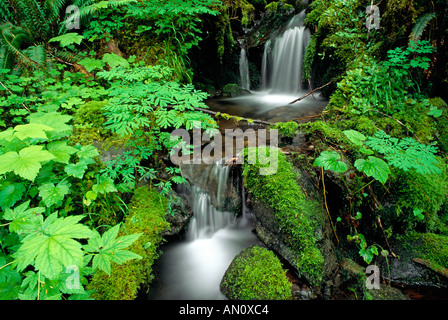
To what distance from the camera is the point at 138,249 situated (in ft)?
7.24

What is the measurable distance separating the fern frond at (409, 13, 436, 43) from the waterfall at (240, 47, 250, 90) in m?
5.03

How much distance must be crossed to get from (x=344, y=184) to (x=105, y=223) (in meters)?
2.73

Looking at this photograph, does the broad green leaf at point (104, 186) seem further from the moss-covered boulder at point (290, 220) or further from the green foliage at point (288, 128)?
the green foliage at point (288, 128)

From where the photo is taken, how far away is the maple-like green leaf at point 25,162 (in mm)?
1580

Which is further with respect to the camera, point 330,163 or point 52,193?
point 330,163

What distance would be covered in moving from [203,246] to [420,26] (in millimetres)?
4648

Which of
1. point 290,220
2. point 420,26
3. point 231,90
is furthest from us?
point 231,90

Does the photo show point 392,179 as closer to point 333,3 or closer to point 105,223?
point 105,223

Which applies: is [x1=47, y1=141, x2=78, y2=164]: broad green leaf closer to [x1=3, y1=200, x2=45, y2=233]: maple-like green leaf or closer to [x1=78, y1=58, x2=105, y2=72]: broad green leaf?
[x1=3, y1=200, x2=45, y2=233]: maple-like green leaf

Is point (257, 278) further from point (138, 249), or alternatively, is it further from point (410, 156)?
point (410, 156)

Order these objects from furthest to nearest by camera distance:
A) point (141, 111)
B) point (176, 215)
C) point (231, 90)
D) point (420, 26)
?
1. point (231, 90)
2. point (420, 26)
3. point (176, 215)
4. point (141, 111)

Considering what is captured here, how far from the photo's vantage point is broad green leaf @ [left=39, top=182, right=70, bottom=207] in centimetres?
188

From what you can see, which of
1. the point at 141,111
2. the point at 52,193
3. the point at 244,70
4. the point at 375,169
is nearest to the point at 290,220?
the point at 375,169

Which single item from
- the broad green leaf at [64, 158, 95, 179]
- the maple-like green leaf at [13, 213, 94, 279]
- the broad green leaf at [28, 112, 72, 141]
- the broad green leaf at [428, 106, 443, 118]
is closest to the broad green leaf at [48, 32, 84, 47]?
the broad green leaf at [28, 112, 72, 141]
